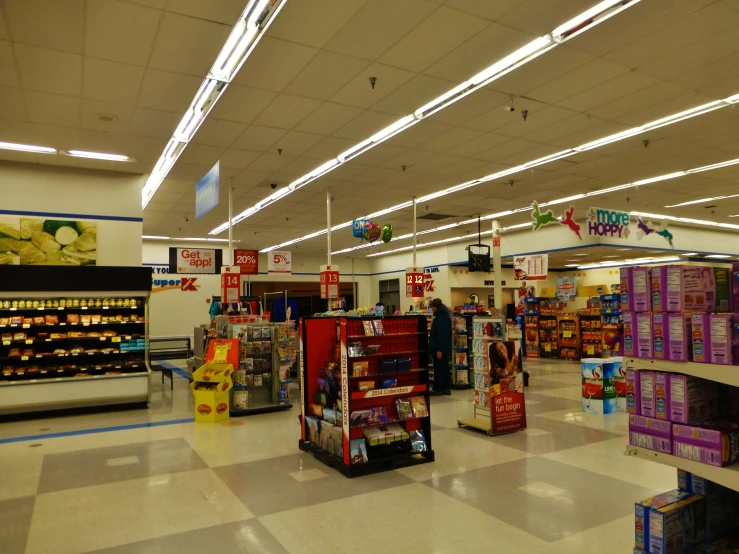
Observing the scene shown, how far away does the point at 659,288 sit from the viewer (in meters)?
2.46

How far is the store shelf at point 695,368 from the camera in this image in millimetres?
2090

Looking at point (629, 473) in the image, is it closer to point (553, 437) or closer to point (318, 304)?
point (553, 437)

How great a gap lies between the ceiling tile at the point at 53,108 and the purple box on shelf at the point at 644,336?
21.2 feet

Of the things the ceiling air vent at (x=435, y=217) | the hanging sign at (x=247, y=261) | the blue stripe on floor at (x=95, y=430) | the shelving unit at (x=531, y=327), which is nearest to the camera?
the blue stripe on floor at (x=95, y=430)

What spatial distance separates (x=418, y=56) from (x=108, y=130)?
452 cm

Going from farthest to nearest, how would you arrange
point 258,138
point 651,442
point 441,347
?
point 441,347, point 258,138, point 651,442

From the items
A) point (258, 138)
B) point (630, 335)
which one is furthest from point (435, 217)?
point (630, 335)

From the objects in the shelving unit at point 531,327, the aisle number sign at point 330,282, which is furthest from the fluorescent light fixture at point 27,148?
the shelving unit at point 531,327

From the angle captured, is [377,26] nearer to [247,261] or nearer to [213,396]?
[213,396]

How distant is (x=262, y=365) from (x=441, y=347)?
10.2 ft

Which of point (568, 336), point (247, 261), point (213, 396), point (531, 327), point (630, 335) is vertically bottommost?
point (213, 396)

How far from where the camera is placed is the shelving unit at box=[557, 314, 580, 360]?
14.4 m

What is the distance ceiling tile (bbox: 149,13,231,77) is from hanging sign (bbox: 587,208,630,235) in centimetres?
661

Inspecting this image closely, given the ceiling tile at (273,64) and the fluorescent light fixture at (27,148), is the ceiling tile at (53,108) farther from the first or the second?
the ceiling tile at (273,64)
